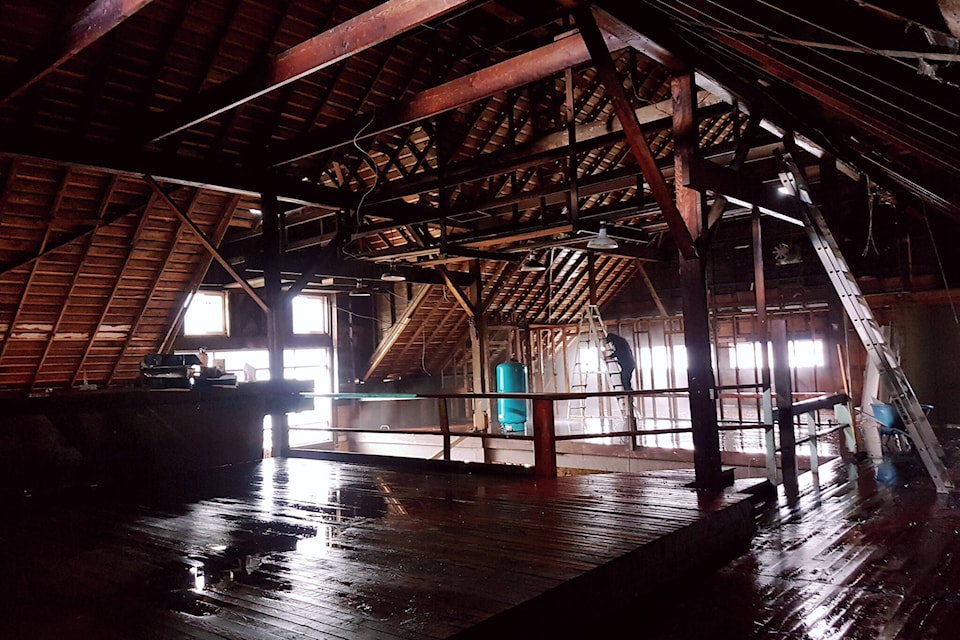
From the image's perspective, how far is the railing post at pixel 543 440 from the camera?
576 cm

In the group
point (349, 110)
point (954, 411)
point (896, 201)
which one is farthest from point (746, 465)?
point (349, 110)

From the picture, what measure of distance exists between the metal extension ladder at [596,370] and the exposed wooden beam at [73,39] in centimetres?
779

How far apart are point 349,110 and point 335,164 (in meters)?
2.22

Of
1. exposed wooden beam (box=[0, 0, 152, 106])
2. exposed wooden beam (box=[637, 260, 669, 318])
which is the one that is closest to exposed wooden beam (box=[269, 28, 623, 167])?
exposed wooden beam (box=[0, 0, 152, 106])

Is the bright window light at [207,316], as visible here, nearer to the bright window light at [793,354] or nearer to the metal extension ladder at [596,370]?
the metal extension ladder at [596,370]

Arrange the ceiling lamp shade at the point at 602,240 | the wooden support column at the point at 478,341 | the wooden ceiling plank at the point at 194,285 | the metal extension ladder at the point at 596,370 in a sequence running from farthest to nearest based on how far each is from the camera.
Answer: the wooden support column at the point at 478,341
the metal extension ladder at the point at 596,370
the wooden ceiling plank at the point at 194,285
the ceiling lamp shade at the point at 602,240

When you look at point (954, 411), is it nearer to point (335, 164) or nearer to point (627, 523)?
point (627, 523)

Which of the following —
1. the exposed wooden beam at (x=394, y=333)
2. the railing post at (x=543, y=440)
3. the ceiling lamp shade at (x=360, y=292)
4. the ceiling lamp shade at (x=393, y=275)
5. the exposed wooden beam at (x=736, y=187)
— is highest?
the ceiling lamp shade at (x=360, y=292)

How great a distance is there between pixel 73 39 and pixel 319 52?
4.99 ft

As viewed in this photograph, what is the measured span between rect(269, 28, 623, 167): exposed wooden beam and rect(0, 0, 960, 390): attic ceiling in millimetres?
21

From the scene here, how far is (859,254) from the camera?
26.7 ft

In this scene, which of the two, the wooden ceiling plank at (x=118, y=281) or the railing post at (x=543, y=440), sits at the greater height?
the wooden ceiling plank at (x=118, y=281)

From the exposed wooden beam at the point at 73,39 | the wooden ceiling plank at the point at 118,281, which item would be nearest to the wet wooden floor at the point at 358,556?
the exposed wooden beam at the point at 73,39

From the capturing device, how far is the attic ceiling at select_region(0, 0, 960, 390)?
382 centimetres
